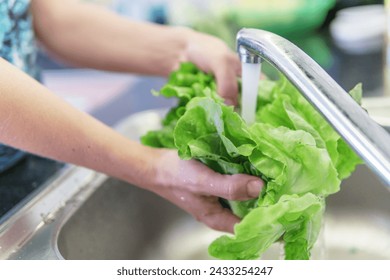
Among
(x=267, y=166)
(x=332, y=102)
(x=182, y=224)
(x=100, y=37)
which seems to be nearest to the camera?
(x=332, y=102)

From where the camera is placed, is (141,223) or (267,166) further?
(141,223)

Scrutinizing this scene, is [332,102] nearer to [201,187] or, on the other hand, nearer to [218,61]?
[201,187]

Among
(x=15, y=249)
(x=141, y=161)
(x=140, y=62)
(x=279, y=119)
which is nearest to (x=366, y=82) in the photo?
(x=140, y=62)

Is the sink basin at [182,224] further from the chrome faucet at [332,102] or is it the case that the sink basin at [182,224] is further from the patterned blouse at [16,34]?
the chrome faucet at [332,102]

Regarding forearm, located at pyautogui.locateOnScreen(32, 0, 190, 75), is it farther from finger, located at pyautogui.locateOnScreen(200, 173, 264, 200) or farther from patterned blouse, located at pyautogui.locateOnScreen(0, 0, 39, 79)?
finger, located at pyautogui.locateOnScreen(200, 173, 264, 200)

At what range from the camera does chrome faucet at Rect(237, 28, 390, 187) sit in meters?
0.49

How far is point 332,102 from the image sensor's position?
53 cm

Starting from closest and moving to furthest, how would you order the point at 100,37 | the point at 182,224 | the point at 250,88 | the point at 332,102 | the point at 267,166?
the point at 332,102 → the point at 267,166 → the point at 250,88 → the point at 182,224 → the point at 100,37

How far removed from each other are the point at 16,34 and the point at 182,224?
1.44 ft

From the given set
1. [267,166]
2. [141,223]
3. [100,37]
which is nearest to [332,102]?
[267,166]

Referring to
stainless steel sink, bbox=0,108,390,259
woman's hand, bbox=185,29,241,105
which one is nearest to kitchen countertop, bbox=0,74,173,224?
stainless steel sink, bbox=0,108,390,259

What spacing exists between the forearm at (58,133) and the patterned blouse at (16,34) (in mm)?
232

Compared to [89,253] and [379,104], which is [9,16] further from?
[379,104]

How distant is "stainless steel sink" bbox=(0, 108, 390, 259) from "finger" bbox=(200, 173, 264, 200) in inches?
8.9
